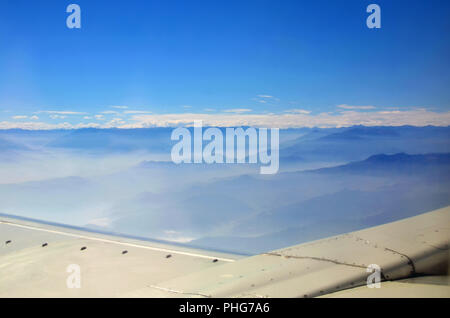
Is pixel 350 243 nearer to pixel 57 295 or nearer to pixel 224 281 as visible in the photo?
pixel 224 281

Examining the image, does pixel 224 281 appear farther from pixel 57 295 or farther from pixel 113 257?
pixel 113 257
